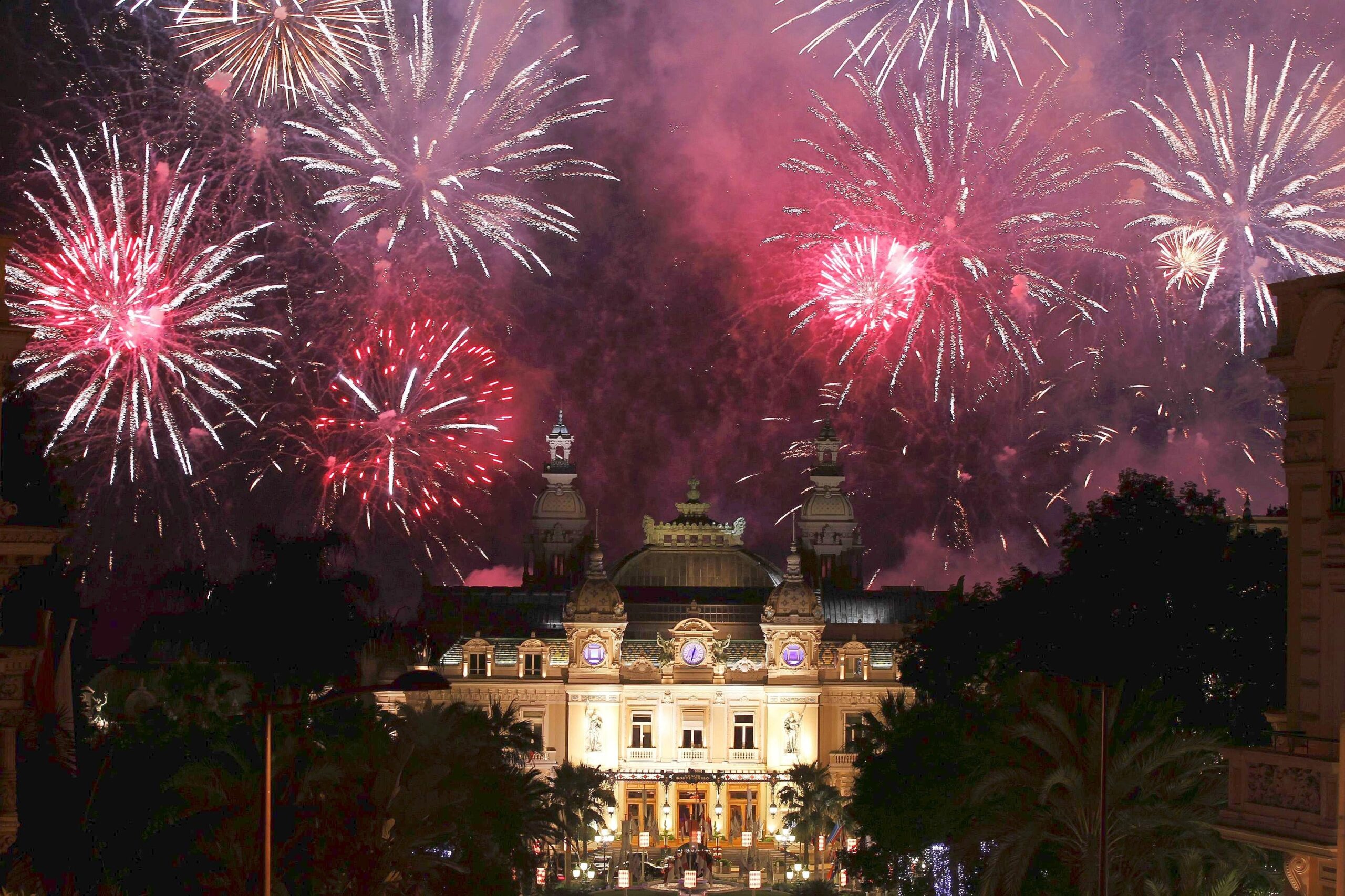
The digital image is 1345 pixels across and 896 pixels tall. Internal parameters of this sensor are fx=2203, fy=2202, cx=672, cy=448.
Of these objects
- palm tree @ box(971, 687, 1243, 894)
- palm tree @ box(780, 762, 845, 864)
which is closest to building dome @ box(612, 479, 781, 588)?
palm tree @ box(780, 762, 845, 864)

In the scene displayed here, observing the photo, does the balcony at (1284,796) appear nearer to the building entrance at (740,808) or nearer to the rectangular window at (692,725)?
the building entrance at (740,808)

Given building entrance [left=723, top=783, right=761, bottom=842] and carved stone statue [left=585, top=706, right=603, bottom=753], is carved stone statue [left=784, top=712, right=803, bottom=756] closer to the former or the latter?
building entrance [left=723, top=783, right=761, bottom=842]

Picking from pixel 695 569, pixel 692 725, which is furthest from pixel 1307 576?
pixel 695 569

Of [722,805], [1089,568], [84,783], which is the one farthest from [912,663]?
[84,783]

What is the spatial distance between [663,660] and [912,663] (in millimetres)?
42414

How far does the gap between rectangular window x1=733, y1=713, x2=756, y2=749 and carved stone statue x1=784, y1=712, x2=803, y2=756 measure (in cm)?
213

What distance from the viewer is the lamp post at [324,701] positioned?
35.5 m

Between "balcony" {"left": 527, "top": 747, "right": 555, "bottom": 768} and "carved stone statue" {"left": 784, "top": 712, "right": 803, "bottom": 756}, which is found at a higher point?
"carved stone statue" {"left": 784, "top": 712, "right": 803, "bottom": 756}

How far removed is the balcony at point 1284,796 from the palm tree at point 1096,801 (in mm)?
15614

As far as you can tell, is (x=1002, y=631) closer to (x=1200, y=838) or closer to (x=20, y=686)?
(x=1200, y=838)

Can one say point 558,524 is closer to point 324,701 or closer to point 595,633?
point 595,633

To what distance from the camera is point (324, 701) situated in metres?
34.9

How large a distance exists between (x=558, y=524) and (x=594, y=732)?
25.2 metres

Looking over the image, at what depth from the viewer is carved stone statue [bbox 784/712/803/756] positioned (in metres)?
138
